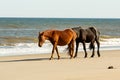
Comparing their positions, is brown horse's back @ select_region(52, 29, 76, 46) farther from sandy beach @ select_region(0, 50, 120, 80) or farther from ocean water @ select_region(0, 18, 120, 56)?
ocean water @ select_region(0, 18, 120, 56)

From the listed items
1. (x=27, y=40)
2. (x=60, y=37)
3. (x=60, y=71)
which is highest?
(x=60, y=37)

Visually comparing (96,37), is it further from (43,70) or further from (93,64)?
(43,70)

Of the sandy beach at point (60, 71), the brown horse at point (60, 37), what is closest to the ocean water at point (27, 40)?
the brown horse at point (60, 37)

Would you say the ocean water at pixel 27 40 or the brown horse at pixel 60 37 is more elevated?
the brown horse at pixel 60 37

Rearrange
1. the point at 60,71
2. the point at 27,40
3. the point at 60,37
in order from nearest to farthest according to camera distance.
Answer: the point at 60,71 < the point at 60,37 < the point at 27,40

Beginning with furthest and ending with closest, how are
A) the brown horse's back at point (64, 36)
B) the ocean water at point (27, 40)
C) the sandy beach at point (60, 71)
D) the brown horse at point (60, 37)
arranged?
the ocean water at point (27, 40) → the brown horse's back at point (64, 36) → the brown horse at point (60, 37) → the sandy beach at point (60, 71)

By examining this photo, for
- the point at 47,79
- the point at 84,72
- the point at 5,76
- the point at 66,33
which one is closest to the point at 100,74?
the point at 84,72

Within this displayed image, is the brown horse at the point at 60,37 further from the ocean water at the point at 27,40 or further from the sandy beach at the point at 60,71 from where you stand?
the ocean water at the point at 27,40

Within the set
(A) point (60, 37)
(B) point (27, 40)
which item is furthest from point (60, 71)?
(B) point (27, 40)

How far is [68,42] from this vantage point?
17.2 metres

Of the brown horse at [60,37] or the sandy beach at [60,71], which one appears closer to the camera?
the sandy beach at [60,71]

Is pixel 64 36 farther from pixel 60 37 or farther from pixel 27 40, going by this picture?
pixel 27 40

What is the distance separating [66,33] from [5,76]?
5876mm

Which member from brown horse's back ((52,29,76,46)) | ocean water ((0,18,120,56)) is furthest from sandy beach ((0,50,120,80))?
ocean water ((0,18,120,56))
